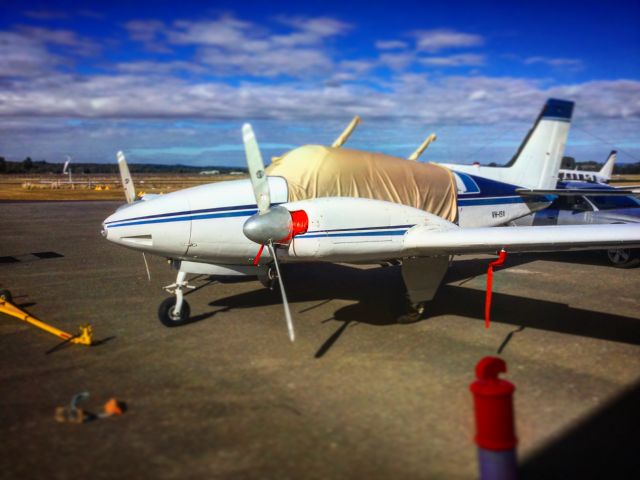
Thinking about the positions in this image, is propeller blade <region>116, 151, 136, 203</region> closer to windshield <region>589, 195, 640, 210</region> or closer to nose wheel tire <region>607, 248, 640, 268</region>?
nose wheel tire <region>607, 248, 640, 268</region>

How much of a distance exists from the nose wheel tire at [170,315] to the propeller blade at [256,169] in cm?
218

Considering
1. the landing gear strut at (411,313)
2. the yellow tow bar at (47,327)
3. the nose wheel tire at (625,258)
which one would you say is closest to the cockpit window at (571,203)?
the nose wheel tire at (625,258)

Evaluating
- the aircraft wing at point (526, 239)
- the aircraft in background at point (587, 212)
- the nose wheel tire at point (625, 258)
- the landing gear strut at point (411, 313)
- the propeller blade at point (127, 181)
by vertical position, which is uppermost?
the propeller blade at point (127, 181)

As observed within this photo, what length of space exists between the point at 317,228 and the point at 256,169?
1295 millimetres

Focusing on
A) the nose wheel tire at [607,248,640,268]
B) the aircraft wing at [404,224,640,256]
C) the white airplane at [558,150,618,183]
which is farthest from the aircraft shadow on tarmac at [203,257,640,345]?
the white airplane at [558,150,618,183]

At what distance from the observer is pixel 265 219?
25.4 ft

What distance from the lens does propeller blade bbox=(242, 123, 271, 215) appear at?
26.6 ft

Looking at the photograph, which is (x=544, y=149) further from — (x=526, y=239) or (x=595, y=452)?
(x=595, y=452)

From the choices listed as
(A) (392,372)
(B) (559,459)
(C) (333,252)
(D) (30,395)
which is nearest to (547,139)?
(C) (333,252)

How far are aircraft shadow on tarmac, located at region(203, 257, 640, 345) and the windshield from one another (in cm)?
460

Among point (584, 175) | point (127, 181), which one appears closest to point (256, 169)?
point (127, 181)

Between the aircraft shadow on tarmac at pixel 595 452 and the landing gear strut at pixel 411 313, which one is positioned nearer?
the aircraft shadow on tarmac at pixel 595 452

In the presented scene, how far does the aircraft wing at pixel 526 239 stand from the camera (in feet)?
24.1

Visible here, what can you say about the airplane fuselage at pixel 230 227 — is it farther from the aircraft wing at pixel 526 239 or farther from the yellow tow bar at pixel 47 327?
the yellow tow bar at pixel 47 327
